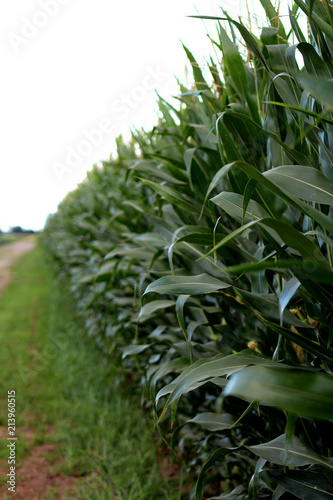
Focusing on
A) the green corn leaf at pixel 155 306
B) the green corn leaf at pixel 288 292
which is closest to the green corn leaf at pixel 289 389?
the green corn leaf at pixel 288 292

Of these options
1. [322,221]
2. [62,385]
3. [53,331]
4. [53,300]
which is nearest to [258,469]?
[322,221]

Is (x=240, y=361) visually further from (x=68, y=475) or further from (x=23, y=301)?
(x=23, y=301)

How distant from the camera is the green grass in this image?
1.72 meters

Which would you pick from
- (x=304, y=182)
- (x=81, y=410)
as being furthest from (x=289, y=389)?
(x=81, y=410)

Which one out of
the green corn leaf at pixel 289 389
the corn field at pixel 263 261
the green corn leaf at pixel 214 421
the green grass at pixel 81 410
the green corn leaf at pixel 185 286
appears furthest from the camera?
the green grass at pixel 81 410

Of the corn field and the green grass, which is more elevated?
the corn field

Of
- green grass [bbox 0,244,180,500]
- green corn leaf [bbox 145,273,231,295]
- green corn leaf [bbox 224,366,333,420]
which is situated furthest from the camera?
green grass [bbox 0,244,180,500]

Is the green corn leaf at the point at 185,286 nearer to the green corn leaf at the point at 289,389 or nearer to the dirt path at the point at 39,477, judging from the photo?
the green corn leaf at the point at 289,389

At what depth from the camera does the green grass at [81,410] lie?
172cm

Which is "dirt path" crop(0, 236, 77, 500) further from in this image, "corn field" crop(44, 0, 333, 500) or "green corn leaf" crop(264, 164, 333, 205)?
"green corn leaf" crop(264, 164, 333, 205)

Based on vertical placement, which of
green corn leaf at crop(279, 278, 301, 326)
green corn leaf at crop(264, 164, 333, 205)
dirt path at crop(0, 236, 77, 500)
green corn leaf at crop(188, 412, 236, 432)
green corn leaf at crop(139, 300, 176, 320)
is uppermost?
green corn leaf at crop(264, 164, 333, 205)

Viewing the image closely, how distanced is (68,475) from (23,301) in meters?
4.90

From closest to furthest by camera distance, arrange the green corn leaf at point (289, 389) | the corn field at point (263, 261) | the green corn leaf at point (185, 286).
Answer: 1. the green corn leaf at point (289, 389)
2. the corn field at point (263, 261)
3. the green corn leaf at point (185, 286)

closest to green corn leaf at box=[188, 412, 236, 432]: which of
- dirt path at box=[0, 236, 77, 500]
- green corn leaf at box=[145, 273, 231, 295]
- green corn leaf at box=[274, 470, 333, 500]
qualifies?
green corn leaf at box=[274, 470, 333, 500]
